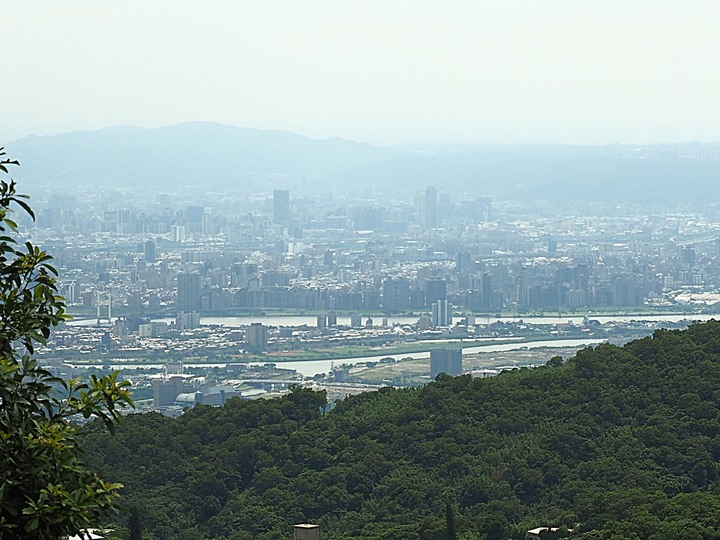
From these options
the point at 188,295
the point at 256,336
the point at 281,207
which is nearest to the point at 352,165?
the point at 281,207

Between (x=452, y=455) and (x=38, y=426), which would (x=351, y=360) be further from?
(x=38, y=426)

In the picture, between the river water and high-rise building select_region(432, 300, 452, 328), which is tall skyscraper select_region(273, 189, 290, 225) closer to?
the river water

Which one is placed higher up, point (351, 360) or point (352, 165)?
point (352, 165)

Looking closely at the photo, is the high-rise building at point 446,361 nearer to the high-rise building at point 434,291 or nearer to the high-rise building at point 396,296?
the high-rise building at point 434,291

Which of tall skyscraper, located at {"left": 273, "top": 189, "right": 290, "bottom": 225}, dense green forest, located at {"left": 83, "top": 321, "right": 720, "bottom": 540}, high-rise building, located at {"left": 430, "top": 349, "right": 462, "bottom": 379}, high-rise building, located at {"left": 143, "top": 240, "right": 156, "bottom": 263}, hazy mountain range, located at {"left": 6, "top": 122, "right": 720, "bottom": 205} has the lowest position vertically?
high-rise building, located at {"left": 430, "top": 349, "right": 462, "bottom": 379}

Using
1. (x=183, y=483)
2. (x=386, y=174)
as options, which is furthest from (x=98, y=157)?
(x=183, y=483)

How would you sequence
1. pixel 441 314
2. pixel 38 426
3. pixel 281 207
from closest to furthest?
1. pixel 38 426
2. pixel 441 314
3. pixel 281 207

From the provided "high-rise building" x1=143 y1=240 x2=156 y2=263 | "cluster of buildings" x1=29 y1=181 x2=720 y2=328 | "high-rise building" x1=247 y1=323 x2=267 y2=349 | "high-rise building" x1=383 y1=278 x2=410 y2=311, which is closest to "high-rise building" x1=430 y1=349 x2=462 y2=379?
"high-rise building" x1=247 y1=323 x2=267 y2=349
